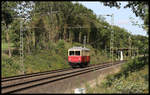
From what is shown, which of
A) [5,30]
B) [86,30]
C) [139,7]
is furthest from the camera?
[86,30]

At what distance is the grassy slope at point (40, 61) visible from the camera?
25.8 meters

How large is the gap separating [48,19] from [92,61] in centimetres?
1234

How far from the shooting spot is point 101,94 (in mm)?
9336

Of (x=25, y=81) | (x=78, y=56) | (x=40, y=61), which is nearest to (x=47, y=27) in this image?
(x=40, y=61)

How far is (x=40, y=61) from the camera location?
3119 centimetres

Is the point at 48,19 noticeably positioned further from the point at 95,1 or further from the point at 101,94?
the point at 101,94

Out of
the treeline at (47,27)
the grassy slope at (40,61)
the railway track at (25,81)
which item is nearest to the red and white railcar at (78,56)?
the grassy slope at (40,61)

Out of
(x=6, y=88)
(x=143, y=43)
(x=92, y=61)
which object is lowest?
(x=92, y=61)

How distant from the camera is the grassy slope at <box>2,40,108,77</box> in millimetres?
25766

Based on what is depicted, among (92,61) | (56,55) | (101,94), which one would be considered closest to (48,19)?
(56,55)

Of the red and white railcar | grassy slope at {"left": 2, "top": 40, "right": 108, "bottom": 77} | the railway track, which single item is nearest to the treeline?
grassy slope at {"left": 2, "top": 40, "right": 108, "bottom": 77}

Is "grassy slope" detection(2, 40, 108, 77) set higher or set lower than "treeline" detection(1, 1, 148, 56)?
lower

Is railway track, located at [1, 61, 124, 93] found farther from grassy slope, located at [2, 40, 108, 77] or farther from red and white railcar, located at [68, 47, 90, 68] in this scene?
red and white railcar, located at [68, 47, 90, 68]

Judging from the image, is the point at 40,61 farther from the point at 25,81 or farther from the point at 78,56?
the point at 25,81
